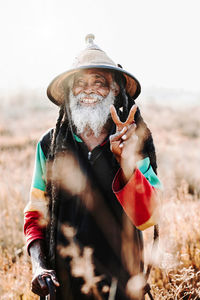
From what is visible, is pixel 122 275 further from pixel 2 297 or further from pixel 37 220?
pixel 2 297

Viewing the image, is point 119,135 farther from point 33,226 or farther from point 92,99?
point 33,226

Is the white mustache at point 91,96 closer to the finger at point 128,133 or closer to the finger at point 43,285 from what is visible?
the finger at point 128,133

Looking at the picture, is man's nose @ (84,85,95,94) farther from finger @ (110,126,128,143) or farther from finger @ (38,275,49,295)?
finger @ (38,275,49,295)

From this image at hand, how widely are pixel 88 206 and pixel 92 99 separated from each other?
759 millimetres

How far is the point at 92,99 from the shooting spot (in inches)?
86.4

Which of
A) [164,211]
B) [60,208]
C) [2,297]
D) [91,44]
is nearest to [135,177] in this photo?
[60,208]

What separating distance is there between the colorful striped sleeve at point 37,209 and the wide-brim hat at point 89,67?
582 millimetres

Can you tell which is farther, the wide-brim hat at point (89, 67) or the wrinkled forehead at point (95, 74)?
the wrinkled forehead at point (95, 74)

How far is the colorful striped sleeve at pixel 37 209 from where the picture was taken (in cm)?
205

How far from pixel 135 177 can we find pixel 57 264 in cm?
83

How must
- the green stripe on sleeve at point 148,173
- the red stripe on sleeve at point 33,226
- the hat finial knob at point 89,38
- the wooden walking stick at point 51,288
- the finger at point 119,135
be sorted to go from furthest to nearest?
the hat finial knob at point 89,38, the red stripe on sleeve at point 33,226, the green stripe on sleeve at point 148,173, the wooden walking stick at point 51,288, the finger at point 119,135

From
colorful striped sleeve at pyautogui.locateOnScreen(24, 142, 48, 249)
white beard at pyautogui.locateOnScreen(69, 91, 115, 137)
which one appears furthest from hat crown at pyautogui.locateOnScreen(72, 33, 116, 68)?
colorful striped sleeve at pyautogui.locateOnScreen(24, 142, 48, 249)

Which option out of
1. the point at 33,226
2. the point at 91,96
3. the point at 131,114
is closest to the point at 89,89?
the point at 91,96

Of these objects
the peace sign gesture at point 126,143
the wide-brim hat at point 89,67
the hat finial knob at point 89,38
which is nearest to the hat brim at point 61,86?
the wide-brim hat at point 89,67
